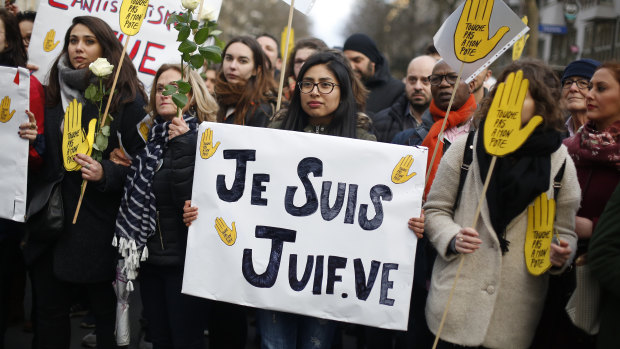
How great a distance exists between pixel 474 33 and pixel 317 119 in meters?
0.92

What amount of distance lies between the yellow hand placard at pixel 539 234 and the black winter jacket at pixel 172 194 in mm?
1682

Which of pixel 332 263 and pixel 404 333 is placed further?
pixel 404 333

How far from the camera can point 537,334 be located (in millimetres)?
2967

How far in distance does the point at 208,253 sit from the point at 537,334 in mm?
1584

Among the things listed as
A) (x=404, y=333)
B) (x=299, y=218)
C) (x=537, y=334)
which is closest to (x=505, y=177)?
(x=537, y=334)

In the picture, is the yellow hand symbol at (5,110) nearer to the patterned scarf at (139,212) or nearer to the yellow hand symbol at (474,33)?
the patterned scarf at (139,212)

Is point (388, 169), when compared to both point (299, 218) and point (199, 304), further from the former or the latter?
point (199, 304)

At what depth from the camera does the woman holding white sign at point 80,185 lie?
3.54 metres

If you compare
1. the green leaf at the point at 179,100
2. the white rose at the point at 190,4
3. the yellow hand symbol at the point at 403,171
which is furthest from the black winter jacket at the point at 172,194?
the yellow hand symbol at the point at 403,171

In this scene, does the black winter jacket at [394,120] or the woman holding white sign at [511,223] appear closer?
the woman holding white sign at [511,223]

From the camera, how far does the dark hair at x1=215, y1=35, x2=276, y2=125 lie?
15.1ft

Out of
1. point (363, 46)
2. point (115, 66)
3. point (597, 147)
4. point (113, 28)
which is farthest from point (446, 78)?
point (113, 28)

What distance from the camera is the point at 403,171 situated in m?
3.07

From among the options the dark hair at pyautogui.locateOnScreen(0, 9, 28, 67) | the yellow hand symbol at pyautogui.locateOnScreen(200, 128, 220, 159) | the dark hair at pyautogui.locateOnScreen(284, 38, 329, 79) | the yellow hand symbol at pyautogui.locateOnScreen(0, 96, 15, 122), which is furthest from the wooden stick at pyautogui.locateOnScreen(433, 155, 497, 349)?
the dark hair at pyautogui.locateOnScreen(0, 9, 28, 67)
